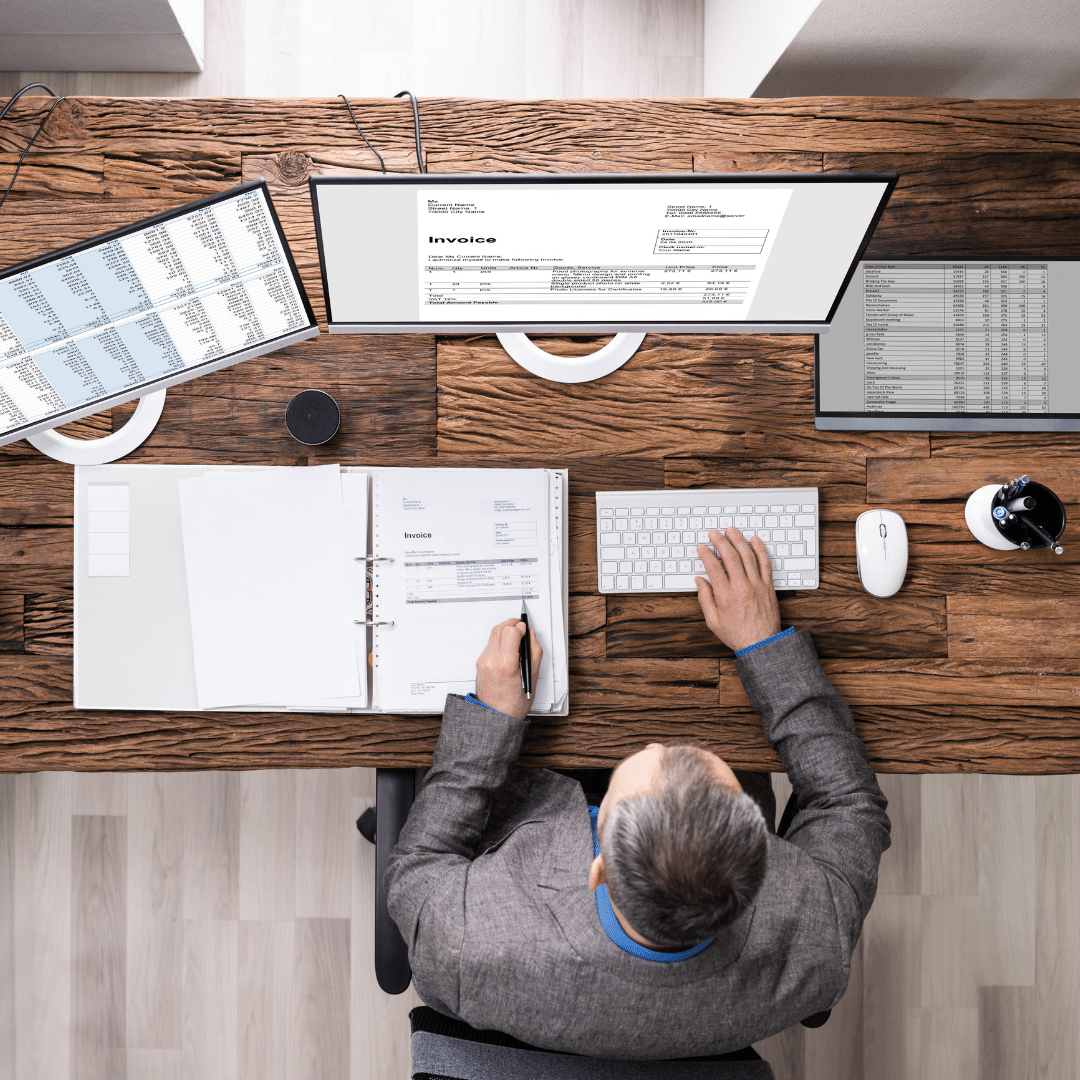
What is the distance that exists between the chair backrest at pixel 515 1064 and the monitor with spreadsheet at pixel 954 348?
942 mm

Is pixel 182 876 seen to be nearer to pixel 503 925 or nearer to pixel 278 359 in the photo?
pixel 503 925

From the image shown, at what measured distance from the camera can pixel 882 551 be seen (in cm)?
110

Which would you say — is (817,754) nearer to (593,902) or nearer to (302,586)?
(593,902)

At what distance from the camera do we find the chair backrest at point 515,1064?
999 mm

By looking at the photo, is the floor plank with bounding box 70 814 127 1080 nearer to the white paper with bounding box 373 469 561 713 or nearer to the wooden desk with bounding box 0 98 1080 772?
the wooden desk with bounding box 0 98 1080 772

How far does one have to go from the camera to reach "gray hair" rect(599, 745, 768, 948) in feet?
2.61

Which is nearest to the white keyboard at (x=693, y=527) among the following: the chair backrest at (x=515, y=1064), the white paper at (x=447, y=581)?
the white paper at (x=447, y=581)

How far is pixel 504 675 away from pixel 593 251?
22.7 inches

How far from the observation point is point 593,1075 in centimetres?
100

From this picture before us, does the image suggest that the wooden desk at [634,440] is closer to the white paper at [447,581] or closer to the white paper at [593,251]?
the white paper at [447,581]

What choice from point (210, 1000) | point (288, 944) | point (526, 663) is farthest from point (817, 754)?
point (210, 1000)

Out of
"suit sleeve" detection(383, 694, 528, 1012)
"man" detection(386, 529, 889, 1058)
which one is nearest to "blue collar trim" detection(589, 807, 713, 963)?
"man" detection(386, 529, 889, 1058)

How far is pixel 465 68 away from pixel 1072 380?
1.51 metres

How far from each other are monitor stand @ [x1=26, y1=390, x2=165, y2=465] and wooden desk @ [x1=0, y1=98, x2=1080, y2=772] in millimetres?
18
